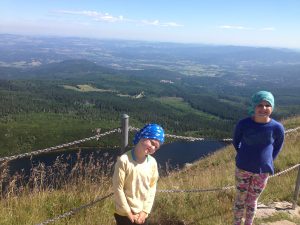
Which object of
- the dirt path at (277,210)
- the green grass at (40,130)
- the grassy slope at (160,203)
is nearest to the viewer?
the grassy slope at (160,203)

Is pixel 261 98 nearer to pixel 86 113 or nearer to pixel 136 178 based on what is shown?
pixel 136 178

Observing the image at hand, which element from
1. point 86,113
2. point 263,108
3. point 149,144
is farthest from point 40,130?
point 149,144

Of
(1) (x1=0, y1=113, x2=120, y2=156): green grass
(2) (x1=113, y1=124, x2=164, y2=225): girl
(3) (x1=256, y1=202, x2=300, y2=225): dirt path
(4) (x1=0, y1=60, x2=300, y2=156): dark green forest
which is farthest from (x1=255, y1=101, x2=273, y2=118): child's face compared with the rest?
(1) (x1=0, y1=113, x2=120, y2=156): green grass

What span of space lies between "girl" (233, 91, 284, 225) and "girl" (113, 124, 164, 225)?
170 centimetres

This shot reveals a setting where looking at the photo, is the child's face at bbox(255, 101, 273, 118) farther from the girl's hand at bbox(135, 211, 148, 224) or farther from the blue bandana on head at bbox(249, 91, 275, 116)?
the girl's hand at bbox(135, 211, 148, 224)

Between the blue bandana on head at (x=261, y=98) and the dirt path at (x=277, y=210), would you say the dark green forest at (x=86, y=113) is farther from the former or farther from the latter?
the blue bandana on head at (x=261, y=98)

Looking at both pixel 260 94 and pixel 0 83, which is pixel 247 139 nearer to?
pixel 260 94

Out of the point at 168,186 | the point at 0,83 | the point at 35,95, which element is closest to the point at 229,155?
the point at 168,186

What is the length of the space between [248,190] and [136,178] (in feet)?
7.24

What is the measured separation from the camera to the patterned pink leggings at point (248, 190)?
554 centimetres

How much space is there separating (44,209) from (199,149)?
72.3 metres

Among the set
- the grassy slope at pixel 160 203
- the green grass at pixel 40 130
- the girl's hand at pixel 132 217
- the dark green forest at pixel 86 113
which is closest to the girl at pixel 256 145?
the grassy slope at pixel 160 203

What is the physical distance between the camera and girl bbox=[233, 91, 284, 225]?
206 inches

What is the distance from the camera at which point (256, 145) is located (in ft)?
17.7
